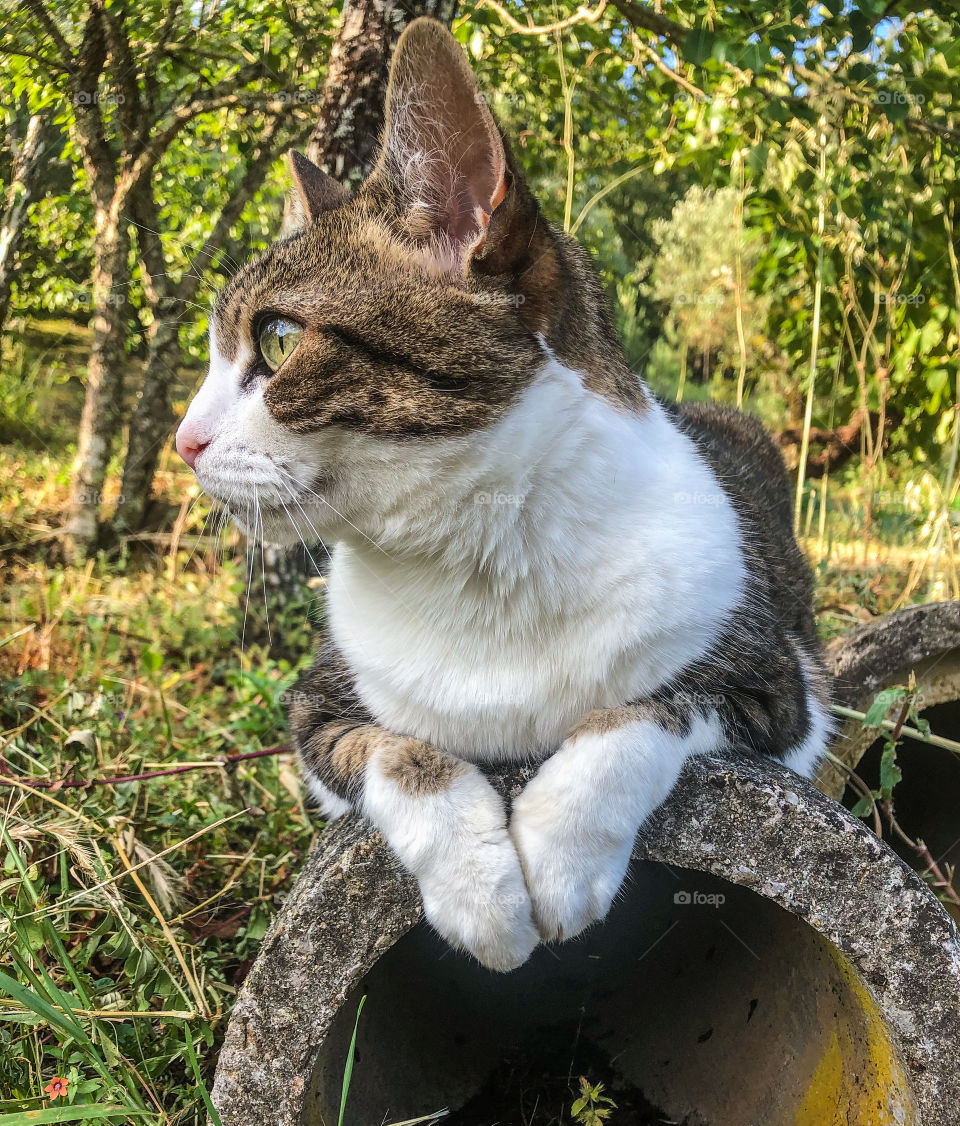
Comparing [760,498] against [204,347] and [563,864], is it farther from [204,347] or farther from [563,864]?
[204,347]

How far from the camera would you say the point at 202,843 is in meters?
2.33

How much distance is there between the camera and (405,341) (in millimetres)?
1424

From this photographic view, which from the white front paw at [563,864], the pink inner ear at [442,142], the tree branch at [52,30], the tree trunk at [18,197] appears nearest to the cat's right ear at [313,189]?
the pink inner ear at [442,142]

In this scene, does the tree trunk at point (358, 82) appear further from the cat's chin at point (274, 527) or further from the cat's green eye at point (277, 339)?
the cat's chin at point (274, 527)

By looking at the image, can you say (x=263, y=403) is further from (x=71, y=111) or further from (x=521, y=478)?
(x=71, y=111)

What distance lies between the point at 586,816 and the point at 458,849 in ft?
0.62

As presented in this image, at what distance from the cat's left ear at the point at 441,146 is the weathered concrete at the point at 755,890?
0.97 m

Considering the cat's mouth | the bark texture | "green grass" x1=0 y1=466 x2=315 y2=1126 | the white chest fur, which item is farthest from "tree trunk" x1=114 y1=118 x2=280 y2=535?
the bark texture

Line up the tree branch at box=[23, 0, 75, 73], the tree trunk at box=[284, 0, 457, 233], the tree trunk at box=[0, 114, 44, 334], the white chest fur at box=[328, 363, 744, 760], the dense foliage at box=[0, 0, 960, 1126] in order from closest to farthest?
the white chest fur at box=[328, 363, 744, 760] → the dense foliage at box=[0, 0, 960, 1126] → the tree trunk at box=[284, 0, 457, 233] → the tree branch at box=[23, 0, 75, 73] → the tree trunk at box=[0, 114, 44, 334]

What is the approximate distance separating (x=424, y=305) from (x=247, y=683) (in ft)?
6.07

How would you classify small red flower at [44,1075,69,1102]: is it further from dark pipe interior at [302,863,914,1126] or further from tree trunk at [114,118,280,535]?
tree trunk at [114,118,280,535]

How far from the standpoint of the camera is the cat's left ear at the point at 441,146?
1341mm

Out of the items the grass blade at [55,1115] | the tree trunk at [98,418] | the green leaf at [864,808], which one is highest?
the green leaf at [864,808]

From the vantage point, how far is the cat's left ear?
134cm
